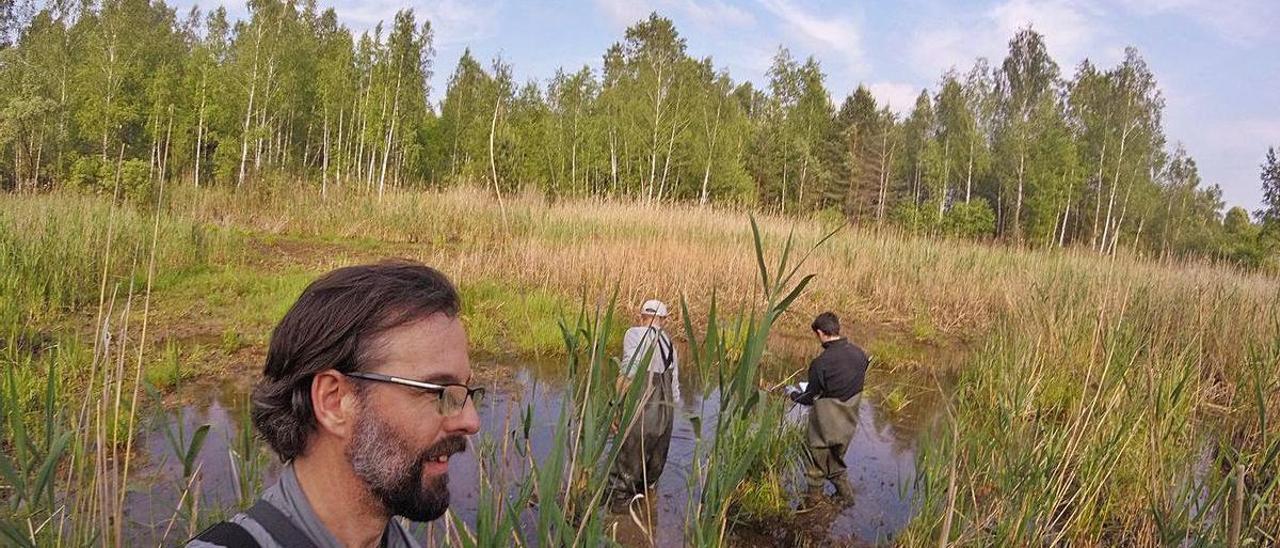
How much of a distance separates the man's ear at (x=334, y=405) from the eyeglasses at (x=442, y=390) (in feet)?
0.09

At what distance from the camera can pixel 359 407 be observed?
122 centimetres

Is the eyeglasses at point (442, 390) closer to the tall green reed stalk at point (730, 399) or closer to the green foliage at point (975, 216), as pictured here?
the tall green reed stalk at point (730, 399)

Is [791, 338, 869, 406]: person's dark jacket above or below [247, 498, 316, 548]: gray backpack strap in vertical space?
below

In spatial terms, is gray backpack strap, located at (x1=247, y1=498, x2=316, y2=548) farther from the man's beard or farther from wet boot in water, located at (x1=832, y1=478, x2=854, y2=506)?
wet boot in water, located at (x1=832, y1=478, x2=854, y2=506)

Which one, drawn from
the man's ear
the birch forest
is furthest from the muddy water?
the birch forest

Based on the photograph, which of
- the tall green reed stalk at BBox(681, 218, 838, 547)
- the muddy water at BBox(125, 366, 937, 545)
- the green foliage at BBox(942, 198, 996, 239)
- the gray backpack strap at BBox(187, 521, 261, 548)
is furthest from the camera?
the green foliage at BBox(942, 198, 996, 239)

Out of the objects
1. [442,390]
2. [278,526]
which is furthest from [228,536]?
[442,390]

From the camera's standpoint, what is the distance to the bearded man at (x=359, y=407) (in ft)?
3.96

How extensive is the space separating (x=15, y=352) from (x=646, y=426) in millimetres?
4580

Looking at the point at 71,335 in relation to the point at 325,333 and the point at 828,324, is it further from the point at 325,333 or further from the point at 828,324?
the point at 325,333

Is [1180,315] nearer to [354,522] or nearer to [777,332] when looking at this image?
[777,332]

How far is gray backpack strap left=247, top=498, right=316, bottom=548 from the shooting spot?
1.07 meters

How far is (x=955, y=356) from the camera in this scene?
9.79 m

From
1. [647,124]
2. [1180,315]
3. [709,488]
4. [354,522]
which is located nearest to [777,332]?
[1180,315]
